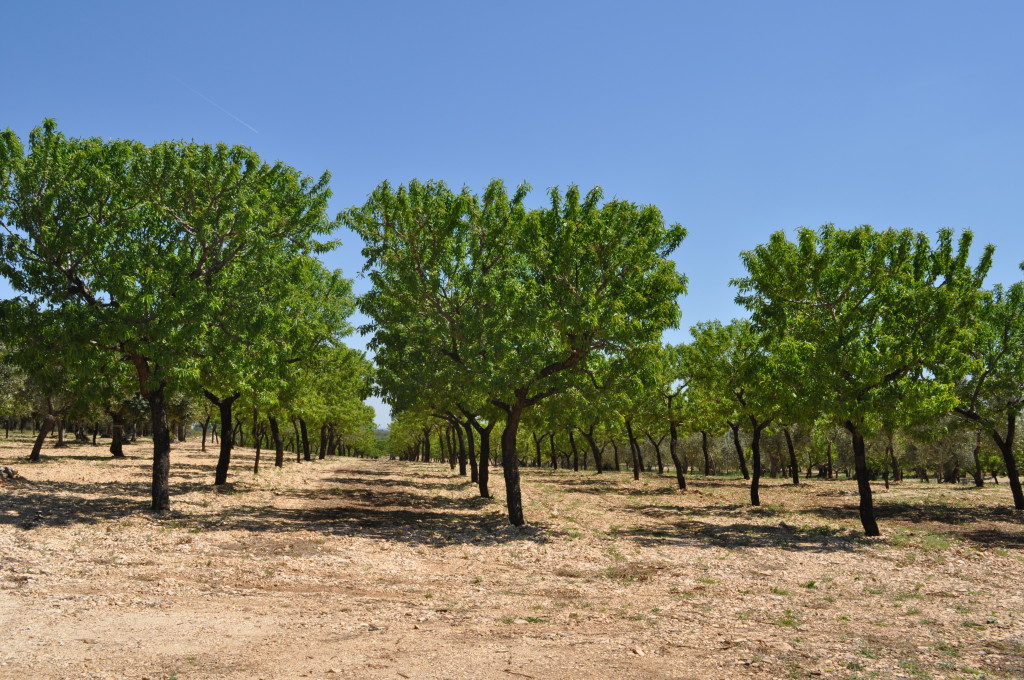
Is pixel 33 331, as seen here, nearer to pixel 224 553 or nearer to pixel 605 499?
pixel 224 553

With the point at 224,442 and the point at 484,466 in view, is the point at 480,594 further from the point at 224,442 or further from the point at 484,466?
the point at 224,442

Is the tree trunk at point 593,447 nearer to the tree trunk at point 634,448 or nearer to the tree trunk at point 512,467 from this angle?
the tree trunk at point 634,448

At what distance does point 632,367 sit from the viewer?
2003 cm

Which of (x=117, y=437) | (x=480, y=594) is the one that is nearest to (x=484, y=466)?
(x=480, y=594)

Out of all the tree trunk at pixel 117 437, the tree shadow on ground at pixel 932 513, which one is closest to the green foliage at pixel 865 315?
the tree shadow on ground at pixel 932 513

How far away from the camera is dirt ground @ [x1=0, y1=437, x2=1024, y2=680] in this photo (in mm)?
7984

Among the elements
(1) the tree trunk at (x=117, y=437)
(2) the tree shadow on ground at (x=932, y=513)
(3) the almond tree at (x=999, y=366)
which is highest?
(3) the almond tree at (x=999, y=366)

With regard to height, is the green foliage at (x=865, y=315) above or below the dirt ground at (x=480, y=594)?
above

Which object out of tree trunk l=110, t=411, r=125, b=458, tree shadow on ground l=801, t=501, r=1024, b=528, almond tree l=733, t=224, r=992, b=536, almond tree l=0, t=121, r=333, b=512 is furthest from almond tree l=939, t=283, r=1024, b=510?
tree trunk l=110, t=411, r=125, b=458

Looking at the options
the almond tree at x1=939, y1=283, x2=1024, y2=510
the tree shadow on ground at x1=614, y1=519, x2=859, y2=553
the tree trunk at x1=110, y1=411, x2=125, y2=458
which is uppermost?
the almond tree at x1=939, y1=283, x2=1024, y2=510

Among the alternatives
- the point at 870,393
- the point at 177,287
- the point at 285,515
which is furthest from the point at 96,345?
the point at 870,393

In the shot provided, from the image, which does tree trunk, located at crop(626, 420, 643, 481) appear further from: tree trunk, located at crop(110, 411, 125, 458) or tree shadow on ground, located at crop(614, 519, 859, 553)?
tree trunk, located at crop(110, 411, 125, 458)

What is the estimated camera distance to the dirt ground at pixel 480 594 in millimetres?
7984

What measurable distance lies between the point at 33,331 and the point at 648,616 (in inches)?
757
